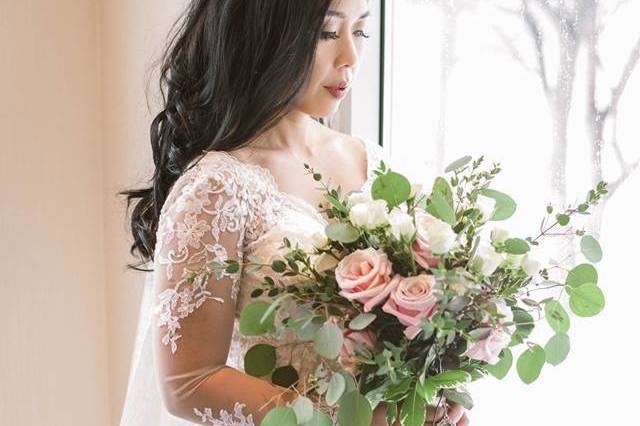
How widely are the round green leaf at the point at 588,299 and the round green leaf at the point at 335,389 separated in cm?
30

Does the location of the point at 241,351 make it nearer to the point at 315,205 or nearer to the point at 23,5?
the point at 315,205

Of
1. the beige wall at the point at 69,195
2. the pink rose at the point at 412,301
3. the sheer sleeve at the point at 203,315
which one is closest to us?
the pink rose at the point at 412,301

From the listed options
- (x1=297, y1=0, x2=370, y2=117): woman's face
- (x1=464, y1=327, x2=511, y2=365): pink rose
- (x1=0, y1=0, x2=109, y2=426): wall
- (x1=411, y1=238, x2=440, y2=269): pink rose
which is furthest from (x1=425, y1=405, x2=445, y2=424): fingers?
(x1=0, y1=0, x2=109, y2=426): wall

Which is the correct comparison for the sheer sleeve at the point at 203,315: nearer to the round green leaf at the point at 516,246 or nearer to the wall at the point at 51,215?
the round green leaf at the point at 516,246

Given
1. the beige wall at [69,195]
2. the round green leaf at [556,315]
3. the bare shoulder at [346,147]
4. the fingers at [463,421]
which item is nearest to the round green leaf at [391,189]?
the round green leaf at [556,315]

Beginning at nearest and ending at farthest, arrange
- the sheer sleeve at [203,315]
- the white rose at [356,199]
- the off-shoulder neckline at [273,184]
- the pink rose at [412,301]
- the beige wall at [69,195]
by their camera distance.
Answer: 1. the pink rose at [412,301]
2. the white rose at [356,199]
3. the sheer sleeve at [203,315]
4. the off-shoulder neckline at [273,184]
5. the beige wall at [69,195]

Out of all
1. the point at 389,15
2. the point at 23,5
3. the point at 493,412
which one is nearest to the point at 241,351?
the point at 493,412

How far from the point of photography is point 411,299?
3.85ft

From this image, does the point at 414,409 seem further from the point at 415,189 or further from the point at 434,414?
the point at 415,189

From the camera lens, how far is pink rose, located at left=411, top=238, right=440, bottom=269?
120cm

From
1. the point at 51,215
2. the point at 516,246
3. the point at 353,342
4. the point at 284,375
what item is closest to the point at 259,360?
the point at 284,375

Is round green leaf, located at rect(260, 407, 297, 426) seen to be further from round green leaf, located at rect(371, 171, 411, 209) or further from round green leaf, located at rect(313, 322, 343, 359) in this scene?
round green leaf, located at rect(371, 171, 411, 209)

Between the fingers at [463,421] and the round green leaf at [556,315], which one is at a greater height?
the round green leaf at [556,315]

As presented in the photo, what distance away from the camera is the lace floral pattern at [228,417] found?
140cm
